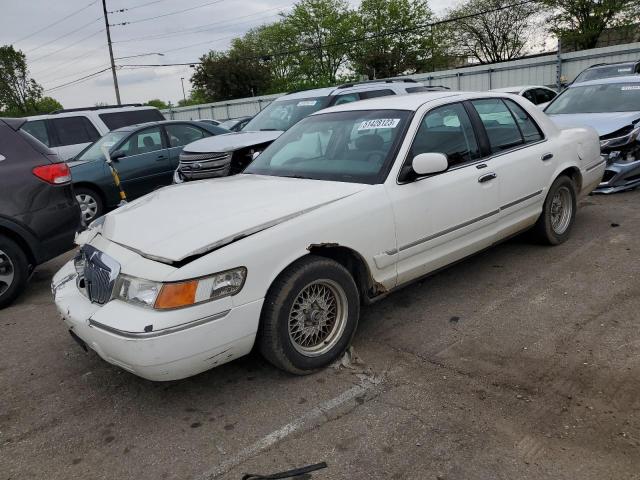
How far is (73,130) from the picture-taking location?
36.1 feet

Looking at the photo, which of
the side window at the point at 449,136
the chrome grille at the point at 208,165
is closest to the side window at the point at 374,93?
the chrome grille at the point at 208,165

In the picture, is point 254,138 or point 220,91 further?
point 220,91

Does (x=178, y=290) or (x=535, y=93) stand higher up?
(x=535, y=93)

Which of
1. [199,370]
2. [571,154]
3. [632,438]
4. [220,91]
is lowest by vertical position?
[632,438]

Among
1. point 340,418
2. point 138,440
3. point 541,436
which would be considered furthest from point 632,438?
point 138,440

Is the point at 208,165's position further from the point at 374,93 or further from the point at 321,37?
the point at 321,37

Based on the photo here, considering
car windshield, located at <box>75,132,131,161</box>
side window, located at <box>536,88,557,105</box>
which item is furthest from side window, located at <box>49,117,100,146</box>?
side window, located at <box>536,88,557,105</box>

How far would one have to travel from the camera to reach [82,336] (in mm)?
3018

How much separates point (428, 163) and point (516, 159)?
1.43m

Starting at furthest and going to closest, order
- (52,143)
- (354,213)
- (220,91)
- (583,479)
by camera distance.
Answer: (220,91), (52,143), (354,213), (583,479)

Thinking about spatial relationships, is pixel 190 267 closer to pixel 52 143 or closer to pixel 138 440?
pixel 138 440

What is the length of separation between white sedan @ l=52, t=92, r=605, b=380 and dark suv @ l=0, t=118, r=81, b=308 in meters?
1.64

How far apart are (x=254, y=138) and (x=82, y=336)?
17.2 ft

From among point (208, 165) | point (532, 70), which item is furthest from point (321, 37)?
point (208, 165)
